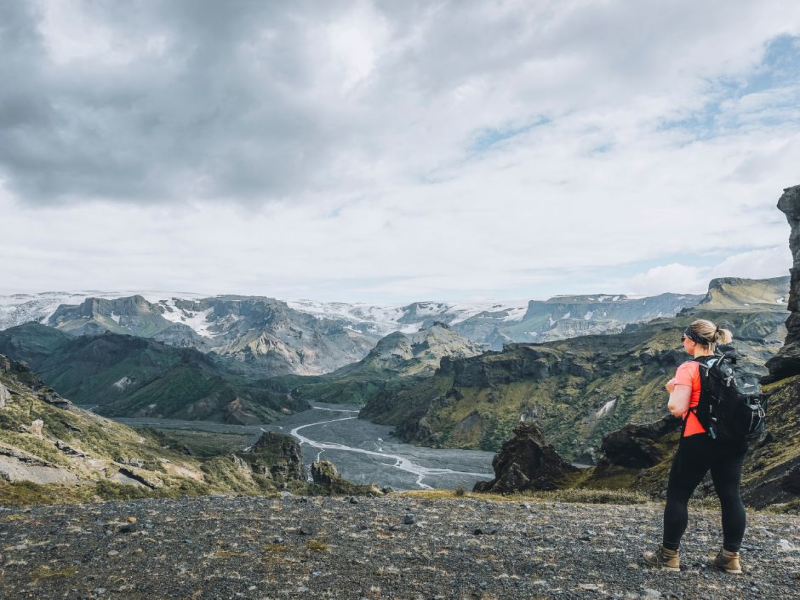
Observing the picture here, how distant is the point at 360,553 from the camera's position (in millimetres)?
11141

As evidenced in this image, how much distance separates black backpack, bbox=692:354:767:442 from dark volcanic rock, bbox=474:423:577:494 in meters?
50.9

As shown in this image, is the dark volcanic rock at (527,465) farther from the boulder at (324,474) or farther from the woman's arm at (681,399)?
the boulder at (324,474)

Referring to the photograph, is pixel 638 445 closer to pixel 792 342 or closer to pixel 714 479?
pixel 792 342

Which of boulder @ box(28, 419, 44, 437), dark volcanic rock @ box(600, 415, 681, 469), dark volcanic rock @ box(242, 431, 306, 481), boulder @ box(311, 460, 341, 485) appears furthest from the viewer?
dark volcanic rock @ box(242, 431, 306, 481)

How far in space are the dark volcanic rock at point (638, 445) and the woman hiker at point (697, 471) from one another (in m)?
53.7

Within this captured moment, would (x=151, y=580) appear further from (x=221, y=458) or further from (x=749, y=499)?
(x=221, y=458)

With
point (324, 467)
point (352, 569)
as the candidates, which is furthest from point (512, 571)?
point (324, 467)

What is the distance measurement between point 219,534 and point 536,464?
60.1 metres

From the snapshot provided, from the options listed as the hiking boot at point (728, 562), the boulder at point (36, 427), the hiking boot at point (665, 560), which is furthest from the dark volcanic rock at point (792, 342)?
the boulder at point (36, 427)

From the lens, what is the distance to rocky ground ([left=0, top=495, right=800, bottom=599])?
29.6ft

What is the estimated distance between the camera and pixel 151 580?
966cm

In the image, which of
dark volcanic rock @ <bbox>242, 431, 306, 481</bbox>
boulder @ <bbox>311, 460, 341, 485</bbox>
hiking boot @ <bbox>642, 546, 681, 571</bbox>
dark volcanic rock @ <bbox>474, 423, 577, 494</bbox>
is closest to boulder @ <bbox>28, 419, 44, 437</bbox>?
boulder @ <bbox>311, 460, 341, 485</bbox>

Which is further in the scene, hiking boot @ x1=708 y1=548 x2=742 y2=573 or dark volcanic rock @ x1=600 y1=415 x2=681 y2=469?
dark volcanic rock @ x1=600 y1=415 x2=681 y2=469

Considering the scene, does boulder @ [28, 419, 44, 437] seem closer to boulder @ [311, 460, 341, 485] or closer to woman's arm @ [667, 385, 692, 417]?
boulder @ [311, 460, 341, 485]
